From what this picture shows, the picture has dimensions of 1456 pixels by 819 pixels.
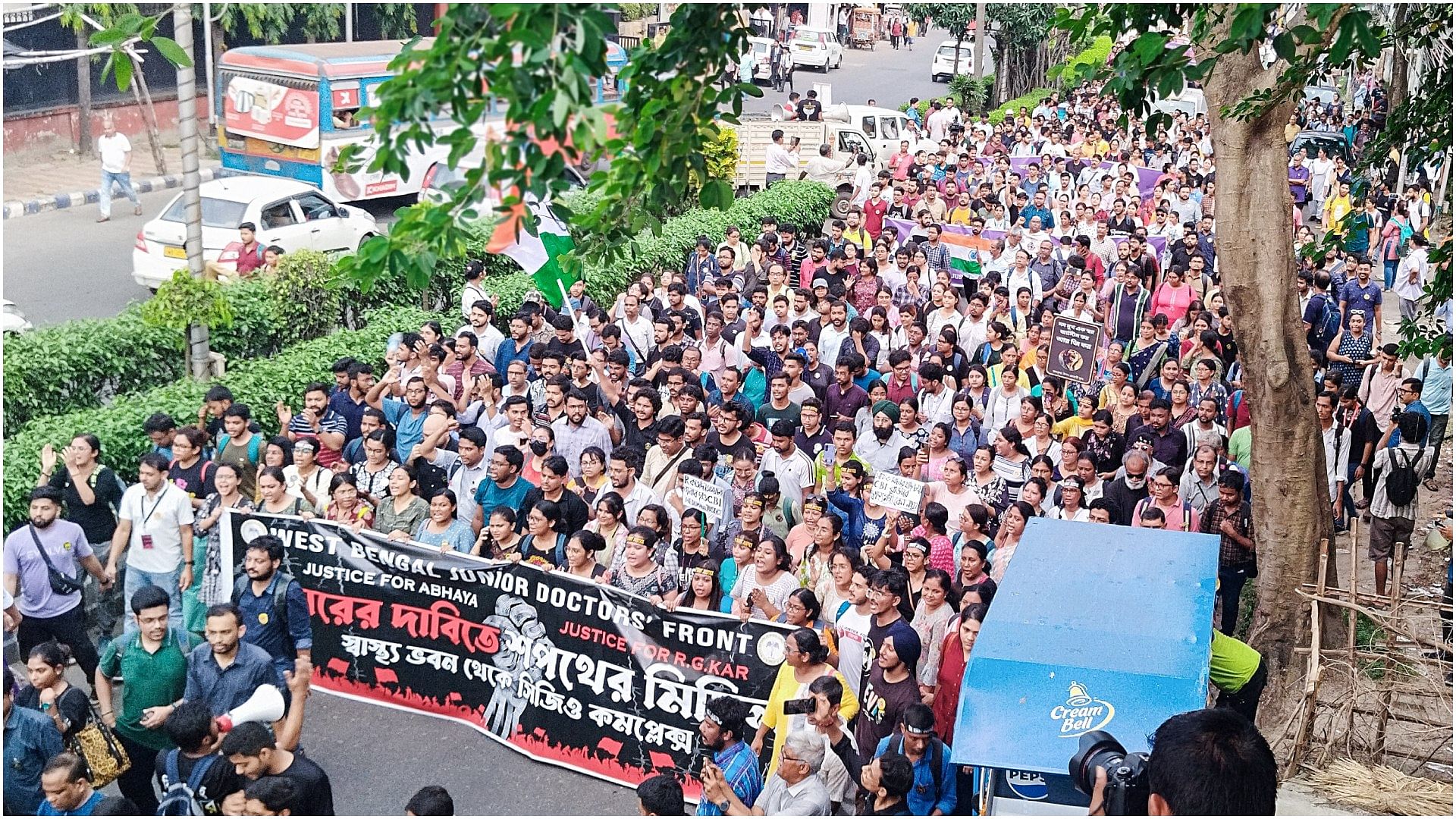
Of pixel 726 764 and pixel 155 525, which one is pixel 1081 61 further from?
pixel 155 525

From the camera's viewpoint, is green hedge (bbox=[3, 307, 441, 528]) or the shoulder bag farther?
green hedge (bbox=[3, 307, 441, 528])

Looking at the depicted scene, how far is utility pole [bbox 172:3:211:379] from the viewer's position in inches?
440

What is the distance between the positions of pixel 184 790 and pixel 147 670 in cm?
113

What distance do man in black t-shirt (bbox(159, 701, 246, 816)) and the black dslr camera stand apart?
10.5ft

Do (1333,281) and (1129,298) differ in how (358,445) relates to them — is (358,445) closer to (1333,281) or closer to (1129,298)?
(1129,298)

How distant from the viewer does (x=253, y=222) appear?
57.4 feet

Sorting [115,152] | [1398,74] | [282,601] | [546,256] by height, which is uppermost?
[1398,74]

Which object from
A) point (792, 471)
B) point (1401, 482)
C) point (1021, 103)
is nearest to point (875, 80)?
point (1021, 103)

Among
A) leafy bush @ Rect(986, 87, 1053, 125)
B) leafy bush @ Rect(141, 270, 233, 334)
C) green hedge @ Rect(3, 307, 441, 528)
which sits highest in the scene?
leafy bush @ Rect(986, 87, 1053, 125)

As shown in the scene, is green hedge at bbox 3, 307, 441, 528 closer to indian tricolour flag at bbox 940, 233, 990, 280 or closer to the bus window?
the bus window

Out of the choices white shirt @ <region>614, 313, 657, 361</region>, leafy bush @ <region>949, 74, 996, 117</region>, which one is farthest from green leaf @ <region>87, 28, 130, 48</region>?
leafy bush @ <region>949, 74, 996, 117</region>

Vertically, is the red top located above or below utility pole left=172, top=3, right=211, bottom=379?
below

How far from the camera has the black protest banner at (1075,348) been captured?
11391 millimetres

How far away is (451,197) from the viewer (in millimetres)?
4926
